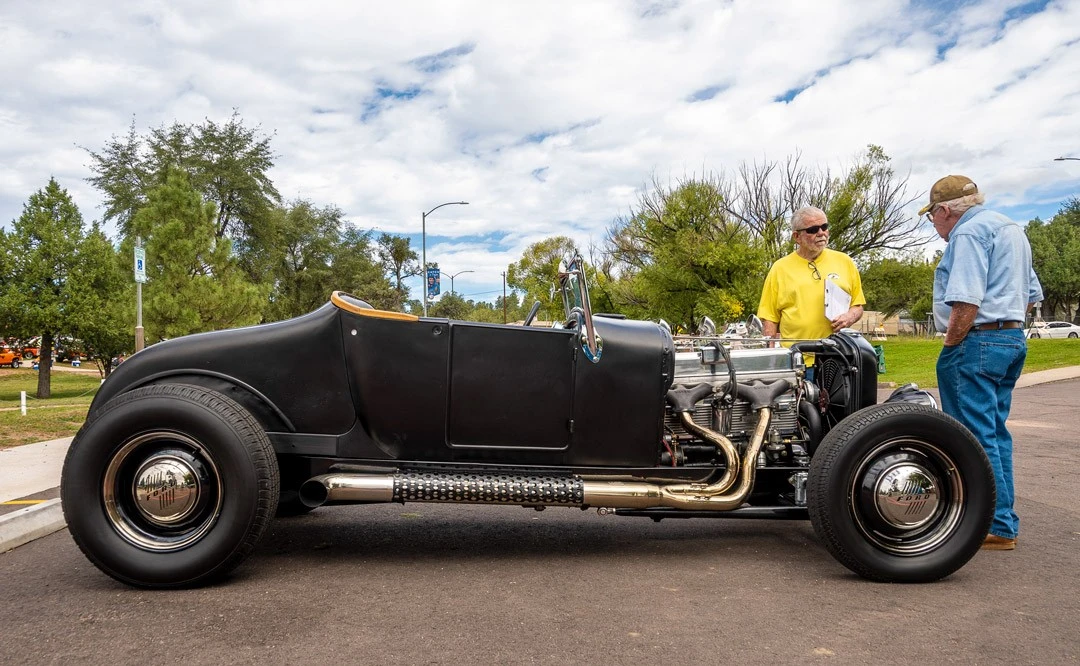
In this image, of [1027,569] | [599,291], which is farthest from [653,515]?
[599,291]

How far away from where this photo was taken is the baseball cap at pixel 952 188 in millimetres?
4117

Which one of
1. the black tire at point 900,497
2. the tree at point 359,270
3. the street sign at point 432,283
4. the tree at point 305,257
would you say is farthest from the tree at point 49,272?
the black tire at point 900,497

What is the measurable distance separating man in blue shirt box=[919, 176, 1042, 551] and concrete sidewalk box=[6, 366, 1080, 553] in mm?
4828

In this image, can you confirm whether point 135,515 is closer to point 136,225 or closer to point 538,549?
point 538,549

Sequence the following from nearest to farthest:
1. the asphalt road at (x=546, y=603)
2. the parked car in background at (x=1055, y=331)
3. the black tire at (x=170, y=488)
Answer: the asphalt road at (x=546, y=603), the black tire at (x=170, y=488), the parked car in background at (x=1055, y=331)

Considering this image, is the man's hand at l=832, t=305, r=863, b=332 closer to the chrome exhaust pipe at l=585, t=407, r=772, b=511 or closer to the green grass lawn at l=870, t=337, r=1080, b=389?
the chrome exhaust pipe at l=585, t=407, r=772, b=511

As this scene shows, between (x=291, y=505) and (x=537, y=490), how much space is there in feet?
5.04

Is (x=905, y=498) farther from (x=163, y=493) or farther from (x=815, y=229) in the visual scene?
(x=163, y=493)

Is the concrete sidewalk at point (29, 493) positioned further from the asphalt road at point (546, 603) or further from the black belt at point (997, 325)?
the black belt at point (997, 325)

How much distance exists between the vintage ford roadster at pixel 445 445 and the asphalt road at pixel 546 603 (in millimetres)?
246

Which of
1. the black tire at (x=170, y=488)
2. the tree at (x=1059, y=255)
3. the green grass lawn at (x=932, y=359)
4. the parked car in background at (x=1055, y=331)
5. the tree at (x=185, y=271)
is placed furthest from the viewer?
the tree at (x=1059, y=255)

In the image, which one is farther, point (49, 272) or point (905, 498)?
point (49, 272)

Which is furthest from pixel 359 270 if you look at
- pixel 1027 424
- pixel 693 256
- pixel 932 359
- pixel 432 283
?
pixel 1027 424

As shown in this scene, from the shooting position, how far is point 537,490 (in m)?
3.35
